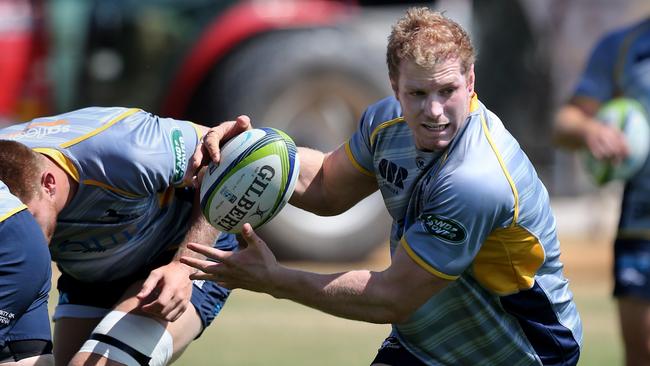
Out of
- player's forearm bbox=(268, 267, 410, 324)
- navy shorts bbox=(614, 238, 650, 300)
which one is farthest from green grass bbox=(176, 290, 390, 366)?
player's forearm bbox=(268, 267, 410, 324)

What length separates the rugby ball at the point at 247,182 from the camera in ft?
16.5

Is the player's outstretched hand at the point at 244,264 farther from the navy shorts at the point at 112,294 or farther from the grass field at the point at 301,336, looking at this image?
the grass field at the point at 301,336

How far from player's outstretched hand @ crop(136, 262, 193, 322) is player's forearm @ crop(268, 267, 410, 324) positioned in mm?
665

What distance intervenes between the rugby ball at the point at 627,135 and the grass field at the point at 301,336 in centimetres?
209

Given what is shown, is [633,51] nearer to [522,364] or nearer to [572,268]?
[522,364]

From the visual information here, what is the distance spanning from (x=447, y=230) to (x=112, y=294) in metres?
1.81

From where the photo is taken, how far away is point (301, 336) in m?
9.38

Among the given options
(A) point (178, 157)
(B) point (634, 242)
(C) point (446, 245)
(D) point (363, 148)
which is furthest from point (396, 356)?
(B) point (634, 242)

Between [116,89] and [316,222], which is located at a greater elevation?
[116,89]

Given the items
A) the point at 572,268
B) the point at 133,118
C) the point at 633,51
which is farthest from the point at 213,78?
the point at 133,118

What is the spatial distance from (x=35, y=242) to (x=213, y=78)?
282 inches

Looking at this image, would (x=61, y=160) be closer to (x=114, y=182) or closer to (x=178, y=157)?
(x=114, y=182)

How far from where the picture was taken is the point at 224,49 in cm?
1177

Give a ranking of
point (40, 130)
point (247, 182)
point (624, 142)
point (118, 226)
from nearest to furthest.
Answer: point (247, 182), point (40, 130), point (118, 226), point (624, 142)
